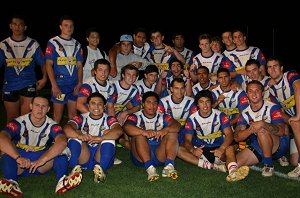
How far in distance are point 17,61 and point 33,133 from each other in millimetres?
1734

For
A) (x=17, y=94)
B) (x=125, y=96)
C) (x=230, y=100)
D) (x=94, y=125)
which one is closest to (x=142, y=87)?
(x=125, y=96)

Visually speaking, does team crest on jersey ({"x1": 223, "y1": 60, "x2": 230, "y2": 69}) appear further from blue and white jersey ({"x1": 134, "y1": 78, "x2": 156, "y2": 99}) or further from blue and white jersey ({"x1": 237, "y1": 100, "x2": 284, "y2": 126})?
blue and white jersey ({"x1": 237, "y1": 100, "x2": 284, "y2": 126})

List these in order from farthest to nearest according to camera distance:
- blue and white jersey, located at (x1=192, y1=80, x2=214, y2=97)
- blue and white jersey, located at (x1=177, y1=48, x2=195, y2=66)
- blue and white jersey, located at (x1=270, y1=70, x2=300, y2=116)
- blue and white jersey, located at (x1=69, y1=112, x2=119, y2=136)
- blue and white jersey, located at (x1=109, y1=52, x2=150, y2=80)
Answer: blue and white jersey, located at (x1=177, y1=48, x2=195, y2=66) < blue and white jersey, located at (x1=109, y1=52, x2=150, y2=80) < blue and white jersey, located at (x1=192, y1=80, x2=214, y2=97) < blue and white jersey, located at (x1=270, y1=70, x2=300, y2=116) < blue and white jersey, located at (x1=69, y1=112, x2=119, y2=136)

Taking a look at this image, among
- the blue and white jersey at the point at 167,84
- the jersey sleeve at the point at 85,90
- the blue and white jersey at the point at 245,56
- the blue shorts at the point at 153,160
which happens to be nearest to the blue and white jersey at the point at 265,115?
the blue shorts at the point at 153,160

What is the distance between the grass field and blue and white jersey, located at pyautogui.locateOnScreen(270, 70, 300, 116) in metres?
0.96

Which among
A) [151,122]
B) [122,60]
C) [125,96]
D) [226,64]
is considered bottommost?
[151,122]

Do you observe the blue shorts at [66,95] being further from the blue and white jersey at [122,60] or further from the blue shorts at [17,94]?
the blue and white jersey at [122,60]

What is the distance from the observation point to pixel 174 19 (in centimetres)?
2327

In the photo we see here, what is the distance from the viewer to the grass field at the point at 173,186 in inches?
164

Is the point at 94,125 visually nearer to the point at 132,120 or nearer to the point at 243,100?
the point at 132,120

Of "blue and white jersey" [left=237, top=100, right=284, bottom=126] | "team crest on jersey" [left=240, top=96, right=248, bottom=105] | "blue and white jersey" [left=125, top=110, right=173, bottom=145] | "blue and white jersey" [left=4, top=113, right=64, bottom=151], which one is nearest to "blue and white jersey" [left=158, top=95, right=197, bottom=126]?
"blue and white jersey" [left=125, top=110, right=173, bottom=145]

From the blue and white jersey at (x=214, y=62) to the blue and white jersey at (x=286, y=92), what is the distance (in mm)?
1238

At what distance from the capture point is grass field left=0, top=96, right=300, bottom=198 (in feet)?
13.6

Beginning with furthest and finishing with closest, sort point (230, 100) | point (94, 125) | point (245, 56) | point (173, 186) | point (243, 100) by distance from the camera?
point (245, 56) < point (230, 100) < point (243, 100) < point (94, 125) < point (173, 186)
